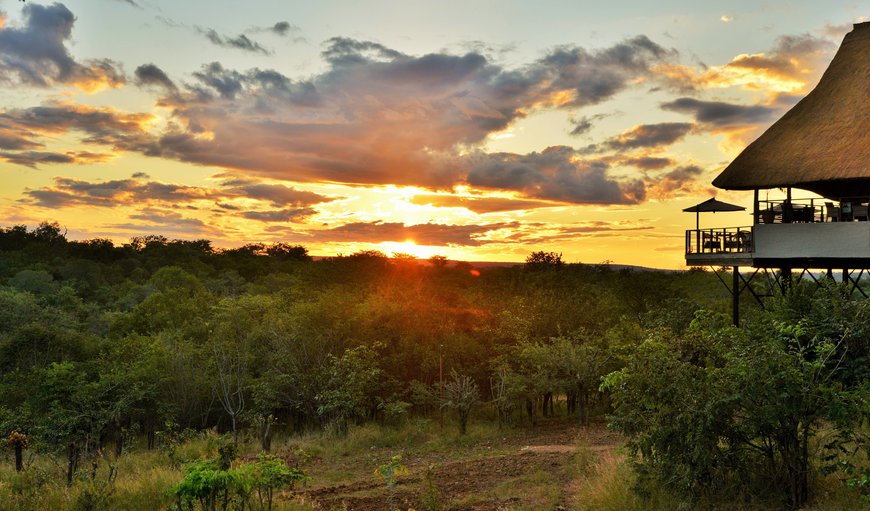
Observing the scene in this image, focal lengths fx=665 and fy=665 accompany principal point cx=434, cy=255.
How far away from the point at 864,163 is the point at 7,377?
33829 mm

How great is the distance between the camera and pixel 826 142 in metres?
19.3

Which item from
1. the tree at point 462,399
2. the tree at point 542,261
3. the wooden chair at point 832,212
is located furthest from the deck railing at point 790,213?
the tree at point 542,261

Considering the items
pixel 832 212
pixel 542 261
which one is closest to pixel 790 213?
pixel 832 212

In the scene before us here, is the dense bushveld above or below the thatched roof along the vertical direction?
below

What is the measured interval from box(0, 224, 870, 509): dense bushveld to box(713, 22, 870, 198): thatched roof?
17.0ft

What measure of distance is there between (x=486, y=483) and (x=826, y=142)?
46.2ft

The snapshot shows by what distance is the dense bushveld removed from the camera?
31.7ft

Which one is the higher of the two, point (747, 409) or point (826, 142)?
point (826, 142)

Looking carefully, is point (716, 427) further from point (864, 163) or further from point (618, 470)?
point (864, 163)

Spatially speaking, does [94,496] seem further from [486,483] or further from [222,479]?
[486,483]

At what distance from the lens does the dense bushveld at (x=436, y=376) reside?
381 inches

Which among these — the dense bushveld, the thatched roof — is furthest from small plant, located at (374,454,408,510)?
the thatched roof

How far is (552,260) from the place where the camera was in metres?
59.9

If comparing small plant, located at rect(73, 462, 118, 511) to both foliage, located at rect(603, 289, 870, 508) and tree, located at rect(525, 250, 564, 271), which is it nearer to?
foliage, located at rect(603, 289, 870, 508)
